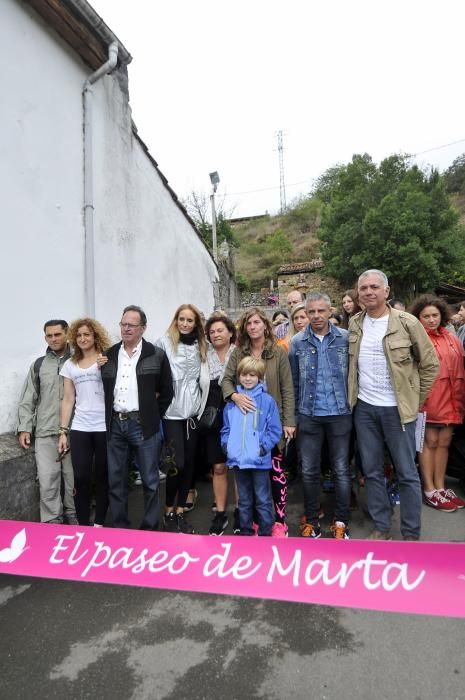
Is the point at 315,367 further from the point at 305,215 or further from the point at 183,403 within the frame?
the point at 305,215

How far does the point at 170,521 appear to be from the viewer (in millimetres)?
3451

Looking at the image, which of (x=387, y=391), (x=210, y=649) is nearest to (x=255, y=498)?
(x=210, y=649)

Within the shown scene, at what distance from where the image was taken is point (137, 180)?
5824mm

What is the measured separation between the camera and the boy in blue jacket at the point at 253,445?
2965 millimetres

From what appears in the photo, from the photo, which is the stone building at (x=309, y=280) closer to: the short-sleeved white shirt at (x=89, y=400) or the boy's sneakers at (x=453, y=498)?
the boy's sneakers at (x=453, y=498)

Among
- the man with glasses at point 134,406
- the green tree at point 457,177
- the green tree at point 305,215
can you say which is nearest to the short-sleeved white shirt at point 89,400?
the man with glasses at point 134,406

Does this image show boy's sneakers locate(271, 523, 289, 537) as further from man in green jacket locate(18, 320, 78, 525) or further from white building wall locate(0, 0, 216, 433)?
white building wall locate(0, 0, 216, 433)

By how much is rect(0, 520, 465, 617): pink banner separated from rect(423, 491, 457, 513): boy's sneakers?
2.01 metres

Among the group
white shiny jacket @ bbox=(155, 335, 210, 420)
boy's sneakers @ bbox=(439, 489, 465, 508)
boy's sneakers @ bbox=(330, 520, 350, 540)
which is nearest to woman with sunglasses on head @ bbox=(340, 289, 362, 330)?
boy's sneakers @ bbox=(439, 489, 465, 508)

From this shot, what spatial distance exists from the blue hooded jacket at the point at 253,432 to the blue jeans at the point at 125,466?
584 millimetres

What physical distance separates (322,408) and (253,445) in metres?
0.60

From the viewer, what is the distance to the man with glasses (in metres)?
3.09

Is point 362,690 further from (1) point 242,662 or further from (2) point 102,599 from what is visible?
(2) point 102,599

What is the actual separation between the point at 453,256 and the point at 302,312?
19.1 meters
